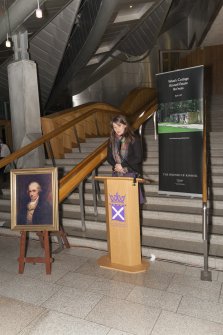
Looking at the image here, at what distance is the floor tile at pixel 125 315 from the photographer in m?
2.23

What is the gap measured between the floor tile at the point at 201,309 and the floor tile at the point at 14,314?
1.14m

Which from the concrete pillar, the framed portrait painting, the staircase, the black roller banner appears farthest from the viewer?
the concrete pillar

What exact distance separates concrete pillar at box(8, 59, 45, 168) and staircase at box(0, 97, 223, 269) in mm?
1022

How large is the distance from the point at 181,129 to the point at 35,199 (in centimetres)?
183

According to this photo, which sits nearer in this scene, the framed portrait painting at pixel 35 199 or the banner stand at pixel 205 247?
the banner stand at pixel 205 247

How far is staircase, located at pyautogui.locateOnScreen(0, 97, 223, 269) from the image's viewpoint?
3.30 metres

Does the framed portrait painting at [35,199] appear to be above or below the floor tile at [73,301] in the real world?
above

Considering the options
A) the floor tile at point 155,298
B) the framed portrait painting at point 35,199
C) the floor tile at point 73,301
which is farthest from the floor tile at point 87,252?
the floor tile at point 155,298

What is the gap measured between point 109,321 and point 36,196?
149 centimetres

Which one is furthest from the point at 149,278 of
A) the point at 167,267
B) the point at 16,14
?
the point at 16,14

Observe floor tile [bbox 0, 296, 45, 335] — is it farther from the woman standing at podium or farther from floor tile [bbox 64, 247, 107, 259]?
the woman standing at podium

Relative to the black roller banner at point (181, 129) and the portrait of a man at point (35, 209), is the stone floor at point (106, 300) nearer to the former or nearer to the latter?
the portrait of a man at point (35, 209)

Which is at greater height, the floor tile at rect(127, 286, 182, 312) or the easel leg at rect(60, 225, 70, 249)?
the easel leg at rect(60, 225, 70, 249)

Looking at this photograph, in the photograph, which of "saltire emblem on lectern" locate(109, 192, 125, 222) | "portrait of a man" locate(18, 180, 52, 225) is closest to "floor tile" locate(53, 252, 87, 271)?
"portrait of a man" locate(18, 180, 52, 225)
